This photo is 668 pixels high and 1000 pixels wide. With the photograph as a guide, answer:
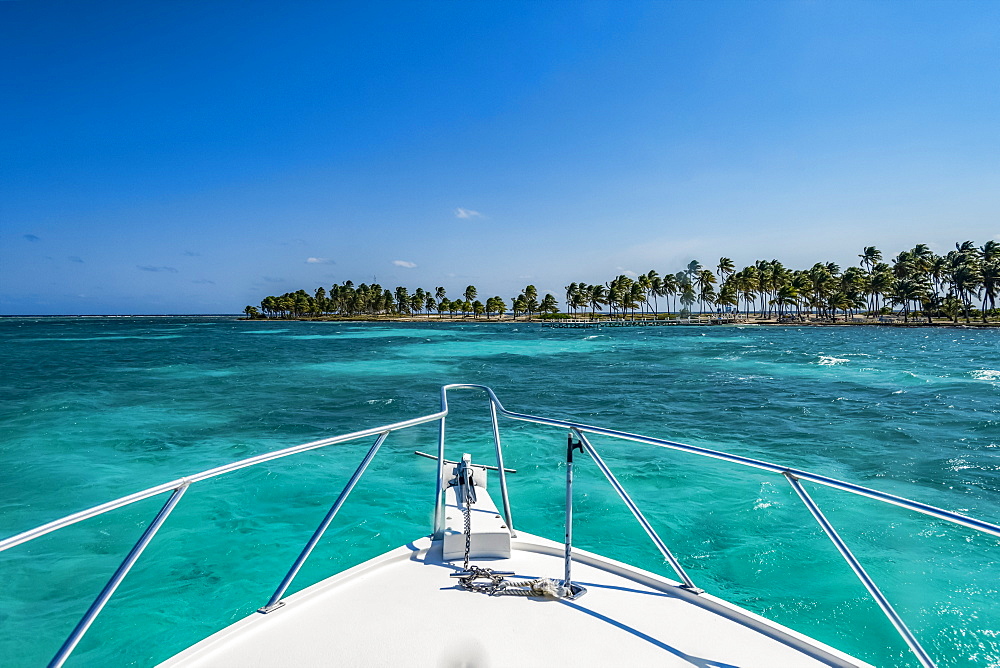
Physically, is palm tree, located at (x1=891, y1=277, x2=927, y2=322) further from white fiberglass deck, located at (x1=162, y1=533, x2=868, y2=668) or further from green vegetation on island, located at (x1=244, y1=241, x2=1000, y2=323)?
white fiberglass deck, located at (x1=162, y1=533, x2=868, y2=668)

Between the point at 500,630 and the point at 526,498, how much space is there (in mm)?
6493

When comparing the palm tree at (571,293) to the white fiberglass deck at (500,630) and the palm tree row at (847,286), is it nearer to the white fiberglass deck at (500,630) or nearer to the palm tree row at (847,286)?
the palm tree row at (847,286)

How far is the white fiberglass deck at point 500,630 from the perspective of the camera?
2.41 metres

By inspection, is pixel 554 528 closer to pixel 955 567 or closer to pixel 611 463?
pixel 611 463

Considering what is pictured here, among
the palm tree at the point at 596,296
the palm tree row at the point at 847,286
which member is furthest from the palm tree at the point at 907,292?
the palm tree at the point at 596,296

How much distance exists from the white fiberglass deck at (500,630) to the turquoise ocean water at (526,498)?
3419mm

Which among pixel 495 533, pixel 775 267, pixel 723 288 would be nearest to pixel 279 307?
pixel 723 288

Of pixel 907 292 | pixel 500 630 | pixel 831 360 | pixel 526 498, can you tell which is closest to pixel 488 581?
pixel 500 630

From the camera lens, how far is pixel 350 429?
13945 millimetres

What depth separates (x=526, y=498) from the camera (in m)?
8.94

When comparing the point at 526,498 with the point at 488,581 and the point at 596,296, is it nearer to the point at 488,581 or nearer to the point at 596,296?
the point at 488,581

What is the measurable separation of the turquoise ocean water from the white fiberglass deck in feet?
11.2

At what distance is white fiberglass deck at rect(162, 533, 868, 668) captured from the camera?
94.9 inches

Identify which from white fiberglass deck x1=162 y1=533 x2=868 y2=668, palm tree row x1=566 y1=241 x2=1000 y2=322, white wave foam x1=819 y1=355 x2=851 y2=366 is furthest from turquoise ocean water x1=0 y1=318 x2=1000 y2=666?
palm tree row x1=566 y1=241 x2=1000 y2=322
